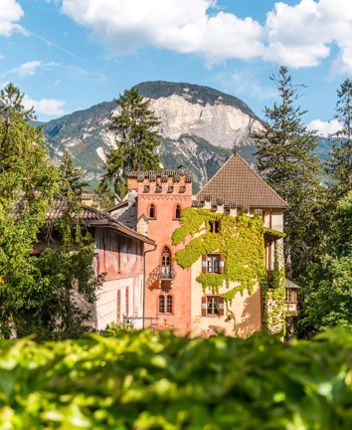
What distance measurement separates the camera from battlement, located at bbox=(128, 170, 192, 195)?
3061cm

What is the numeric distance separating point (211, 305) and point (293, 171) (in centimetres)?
1766

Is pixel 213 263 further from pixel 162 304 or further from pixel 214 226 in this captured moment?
pixel 162 304

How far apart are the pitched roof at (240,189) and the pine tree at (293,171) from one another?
7.03 metres

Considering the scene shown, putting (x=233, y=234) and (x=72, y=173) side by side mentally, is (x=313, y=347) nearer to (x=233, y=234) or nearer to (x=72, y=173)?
(x=233, y=234)

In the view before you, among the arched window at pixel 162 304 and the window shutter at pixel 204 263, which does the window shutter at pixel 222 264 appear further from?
the arched window at pixel 162 304

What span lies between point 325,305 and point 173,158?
17112cm

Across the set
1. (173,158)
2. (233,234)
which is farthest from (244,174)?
(173,158)

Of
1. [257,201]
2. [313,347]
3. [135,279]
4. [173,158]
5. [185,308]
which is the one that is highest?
[173,158]

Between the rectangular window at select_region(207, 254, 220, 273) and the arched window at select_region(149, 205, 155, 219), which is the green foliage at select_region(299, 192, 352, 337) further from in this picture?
the arched window at select_region(149, 205, 155, 219)

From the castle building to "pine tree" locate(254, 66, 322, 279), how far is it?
10.0m

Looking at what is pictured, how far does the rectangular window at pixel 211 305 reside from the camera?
29750 millimetres

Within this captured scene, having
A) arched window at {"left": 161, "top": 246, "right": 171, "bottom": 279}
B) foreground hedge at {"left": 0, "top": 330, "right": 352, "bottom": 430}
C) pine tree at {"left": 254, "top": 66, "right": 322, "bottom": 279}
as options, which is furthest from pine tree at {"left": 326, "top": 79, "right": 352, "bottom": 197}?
foreground hedge at {"left": 0, "top": 330, "right": 352, "bottom": 430}

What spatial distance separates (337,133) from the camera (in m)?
42.3

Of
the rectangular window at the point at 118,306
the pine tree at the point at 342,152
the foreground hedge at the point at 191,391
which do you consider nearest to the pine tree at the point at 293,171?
the pine tree at the point at 342,152
